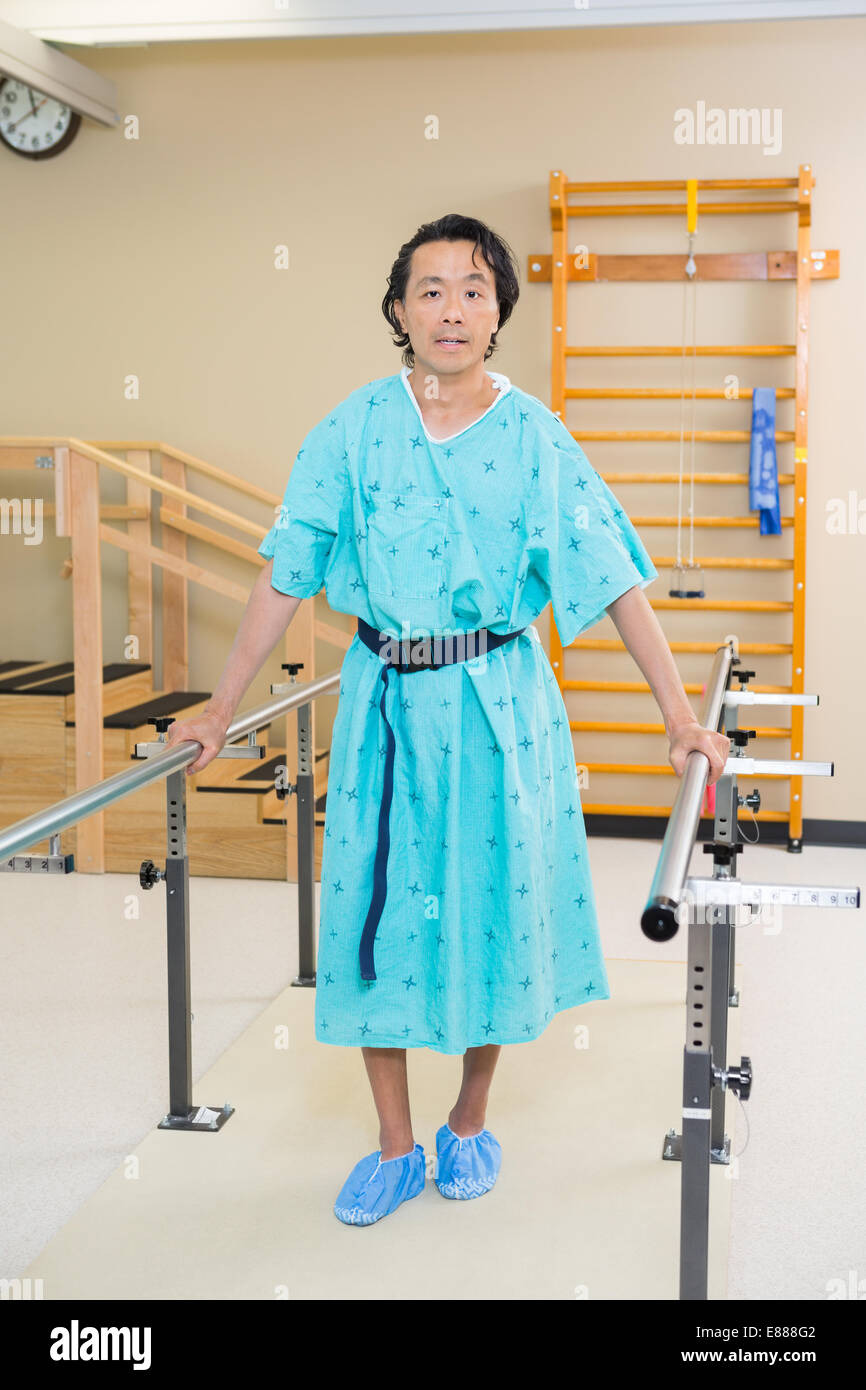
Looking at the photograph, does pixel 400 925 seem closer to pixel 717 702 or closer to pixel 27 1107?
pixel 717 702

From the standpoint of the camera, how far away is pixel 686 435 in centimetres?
440

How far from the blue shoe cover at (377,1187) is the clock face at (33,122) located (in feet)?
12.9

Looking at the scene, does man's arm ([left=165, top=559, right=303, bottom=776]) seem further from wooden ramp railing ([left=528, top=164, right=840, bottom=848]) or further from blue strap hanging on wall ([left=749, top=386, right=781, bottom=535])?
blue strap hanging on wall ([left=749, top=386, right=781, bottom=535])

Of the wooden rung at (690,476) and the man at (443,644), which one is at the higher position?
the wooden rung at (690,476)

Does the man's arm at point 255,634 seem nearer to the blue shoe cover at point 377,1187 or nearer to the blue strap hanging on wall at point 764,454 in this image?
the blue shoe cover at point 377,1187

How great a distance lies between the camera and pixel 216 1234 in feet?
6.44

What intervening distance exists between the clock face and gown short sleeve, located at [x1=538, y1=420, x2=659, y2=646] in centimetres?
354

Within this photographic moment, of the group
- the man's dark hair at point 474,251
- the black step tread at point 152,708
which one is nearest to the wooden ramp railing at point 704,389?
the black step tread at point 152,708

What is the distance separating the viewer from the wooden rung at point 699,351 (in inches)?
169

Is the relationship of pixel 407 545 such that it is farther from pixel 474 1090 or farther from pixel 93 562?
pixel 93 562

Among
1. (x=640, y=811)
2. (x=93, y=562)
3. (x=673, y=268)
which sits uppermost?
(x=673, y=268)

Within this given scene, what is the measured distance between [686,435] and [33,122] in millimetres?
2552

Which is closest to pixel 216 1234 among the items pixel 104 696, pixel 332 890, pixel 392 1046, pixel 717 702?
pixel 392 1046

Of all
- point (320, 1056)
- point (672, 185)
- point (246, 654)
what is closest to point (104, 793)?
point (246, 654)
